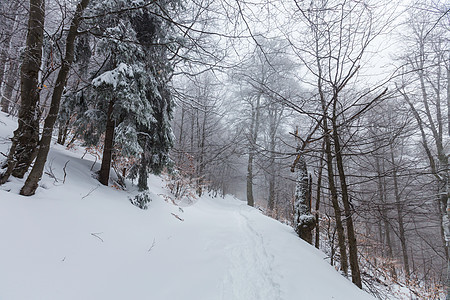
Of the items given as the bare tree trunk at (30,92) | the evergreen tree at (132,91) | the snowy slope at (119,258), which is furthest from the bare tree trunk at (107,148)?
the bare tree trunk at (30,92)

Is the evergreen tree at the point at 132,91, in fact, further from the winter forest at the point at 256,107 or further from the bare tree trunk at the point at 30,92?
the bare tree trunk at the point at 30,92

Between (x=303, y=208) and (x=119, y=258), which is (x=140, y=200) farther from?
(x=303, y=208)

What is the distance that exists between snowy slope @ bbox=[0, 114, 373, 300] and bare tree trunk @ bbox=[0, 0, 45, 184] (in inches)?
13.1

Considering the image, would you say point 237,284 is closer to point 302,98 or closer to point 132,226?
point 132,226

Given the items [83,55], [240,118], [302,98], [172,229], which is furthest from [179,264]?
[240,118]

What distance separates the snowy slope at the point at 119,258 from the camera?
148 centimetres

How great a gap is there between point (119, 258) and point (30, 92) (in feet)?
8.14

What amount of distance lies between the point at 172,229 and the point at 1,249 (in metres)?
2.60

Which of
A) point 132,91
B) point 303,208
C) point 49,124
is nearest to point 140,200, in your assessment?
point 49,124

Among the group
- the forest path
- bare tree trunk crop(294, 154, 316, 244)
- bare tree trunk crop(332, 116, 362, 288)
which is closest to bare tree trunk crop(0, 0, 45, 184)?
the forest path

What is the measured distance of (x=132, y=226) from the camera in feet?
9.49

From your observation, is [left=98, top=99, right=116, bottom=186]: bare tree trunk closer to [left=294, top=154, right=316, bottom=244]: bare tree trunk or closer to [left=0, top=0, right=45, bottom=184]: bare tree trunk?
[left=0, top=0, right=45, bottom=184]: bare tree trunk

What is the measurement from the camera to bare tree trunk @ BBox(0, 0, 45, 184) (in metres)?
2.31

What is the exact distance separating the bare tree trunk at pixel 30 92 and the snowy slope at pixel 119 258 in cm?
Answer: 33
